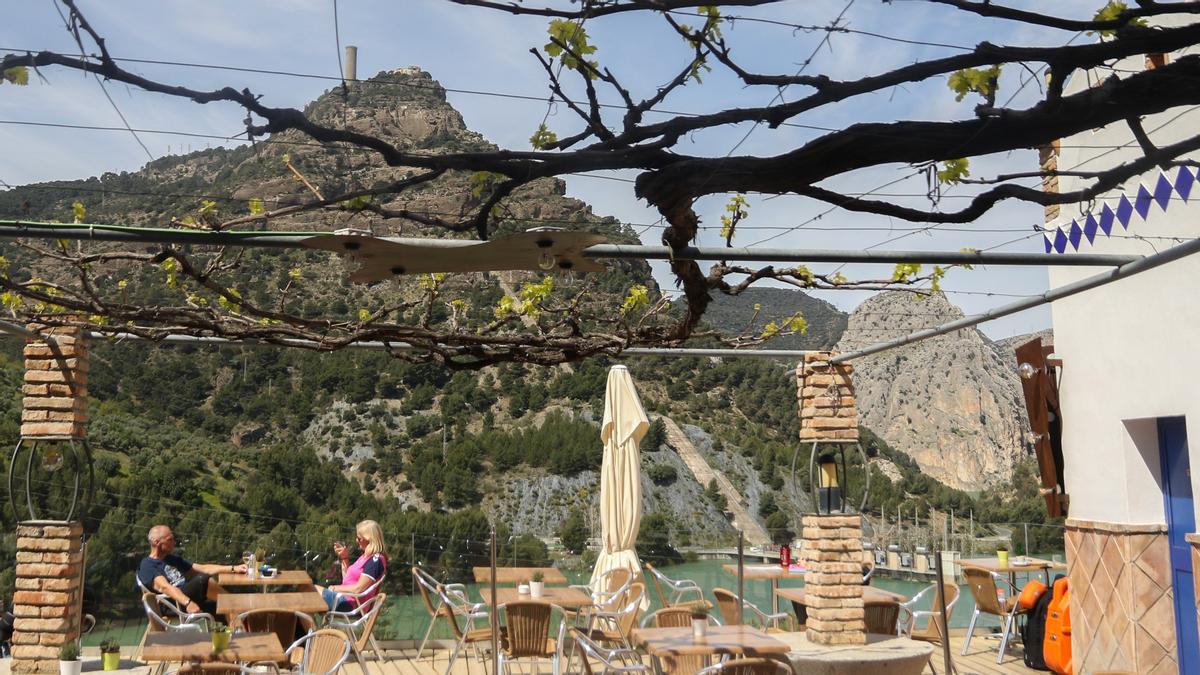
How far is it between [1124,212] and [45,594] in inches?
264

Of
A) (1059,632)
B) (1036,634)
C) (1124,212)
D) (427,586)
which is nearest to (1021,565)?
(1036,634)

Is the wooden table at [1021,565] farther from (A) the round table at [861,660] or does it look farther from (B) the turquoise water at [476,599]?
(A) the round table at [861,660]

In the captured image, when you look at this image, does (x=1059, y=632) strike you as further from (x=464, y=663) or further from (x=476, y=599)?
(x=476, y=599)

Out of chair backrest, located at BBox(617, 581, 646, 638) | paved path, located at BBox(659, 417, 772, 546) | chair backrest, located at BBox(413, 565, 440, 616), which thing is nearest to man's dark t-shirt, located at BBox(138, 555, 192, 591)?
chair backrest, located at BBox(413, 565, 440, 616)

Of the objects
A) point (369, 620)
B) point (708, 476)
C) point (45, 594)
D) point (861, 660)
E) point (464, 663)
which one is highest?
point (708, 476)

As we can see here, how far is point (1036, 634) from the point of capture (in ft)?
23.6

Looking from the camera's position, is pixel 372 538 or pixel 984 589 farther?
pixel 984 589

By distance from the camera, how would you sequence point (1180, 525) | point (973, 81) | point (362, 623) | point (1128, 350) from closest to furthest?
1. point (973, 81)
2. point (1180, 525)
3. point (1128, 350)
4. point (362, 623)

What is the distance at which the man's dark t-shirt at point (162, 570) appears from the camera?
653cm

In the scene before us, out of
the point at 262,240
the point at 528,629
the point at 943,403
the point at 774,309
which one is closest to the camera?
the point at 262,240

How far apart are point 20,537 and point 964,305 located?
5644mm

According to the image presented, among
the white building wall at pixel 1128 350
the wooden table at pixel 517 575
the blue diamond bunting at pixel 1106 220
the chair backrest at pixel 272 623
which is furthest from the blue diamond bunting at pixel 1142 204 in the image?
the chair backrest at pixel 272 623

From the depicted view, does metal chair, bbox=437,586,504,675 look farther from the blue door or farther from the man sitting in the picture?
the blue door

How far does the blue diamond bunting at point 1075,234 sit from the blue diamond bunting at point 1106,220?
0.24 meters
